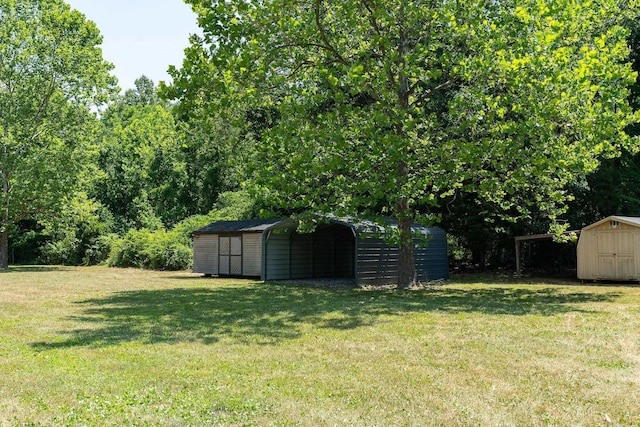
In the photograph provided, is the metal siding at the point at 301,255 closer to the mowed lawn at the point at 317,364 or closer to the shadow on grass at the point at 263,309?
the shadow on grass at the point at 263,309

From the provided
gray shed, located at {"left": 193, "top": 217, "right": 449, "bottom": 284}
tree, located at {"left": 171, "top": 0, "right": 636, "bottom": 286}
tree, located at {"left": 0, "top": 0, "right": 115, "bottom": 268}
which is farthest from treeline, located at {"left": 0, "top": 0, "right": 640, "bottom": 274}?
tree, located at {"left": 0, "top": 0, "right": 115, "bottom": 268}

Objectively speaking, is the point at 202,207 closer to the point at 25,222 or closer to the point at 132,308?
the point at 25,222

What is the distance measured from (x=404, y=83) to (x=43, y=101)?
815 inches

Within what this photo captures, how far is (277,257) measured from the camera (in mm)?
22609

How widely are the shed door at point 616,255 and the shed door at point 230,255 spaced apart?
43.6ft

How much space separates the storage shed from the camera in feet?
66.5

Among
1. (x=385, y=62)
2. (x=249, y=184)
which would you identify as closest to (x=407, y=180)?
(x=385, y=62)

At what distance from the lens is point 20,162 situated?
28219mm

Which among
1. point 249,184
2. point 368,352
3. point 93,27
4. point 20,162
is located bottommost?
point 368,352

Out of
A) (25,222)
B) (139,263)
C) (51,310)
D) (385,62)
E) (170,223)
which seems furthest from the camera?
(170,223)

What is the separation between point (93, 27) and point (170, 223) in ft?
52.0

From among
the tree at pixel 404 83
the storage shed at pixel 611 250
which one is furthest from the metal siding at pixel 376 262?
the storage shed at pixel 611 250

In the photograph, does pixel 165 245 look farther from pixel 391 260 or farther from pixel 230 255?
pixel 391 260

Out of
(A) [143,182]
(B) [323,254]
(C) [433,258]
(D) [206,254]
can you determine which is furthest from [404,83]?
(A) [143,182]
